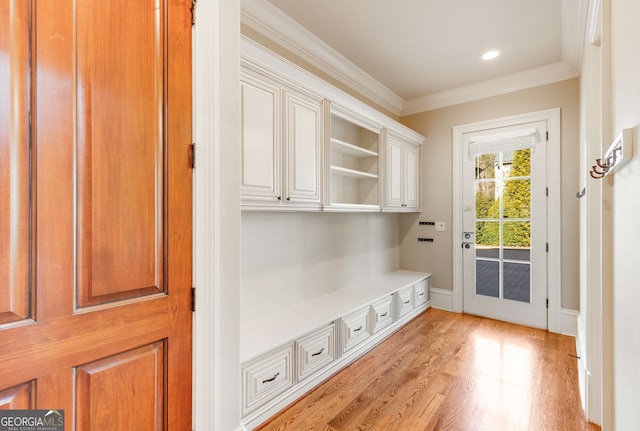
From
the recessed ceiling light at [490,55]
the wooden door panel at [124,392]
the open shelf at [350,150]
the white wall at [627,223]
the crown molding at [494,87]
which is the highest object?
the recessed ceiling light at [490,55]

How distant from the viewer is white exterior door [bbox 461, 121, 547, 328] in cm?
330

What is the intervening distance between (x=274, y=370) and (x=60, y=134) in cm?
165

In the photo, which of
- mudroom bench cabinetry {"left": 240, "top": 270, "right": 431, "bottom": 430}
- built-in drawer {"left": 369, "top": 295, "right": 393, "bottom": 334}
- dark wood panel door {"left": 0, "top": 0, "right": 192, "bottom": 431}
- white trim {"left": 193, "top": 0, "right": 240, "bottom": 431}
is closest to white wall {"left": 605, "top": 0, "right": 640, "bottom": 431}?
white trim {"left": 193, "top": 0, "right": 240, "bottom": 431}

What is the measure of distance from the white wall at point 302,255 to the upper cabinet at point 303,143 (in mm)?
307

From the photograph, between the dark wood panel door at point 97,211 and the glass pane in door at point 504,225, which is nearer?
the dark wood panel door at point 97,211

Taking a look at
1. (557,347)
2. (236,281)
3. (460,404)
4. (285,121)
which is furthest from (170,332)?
(557,347)

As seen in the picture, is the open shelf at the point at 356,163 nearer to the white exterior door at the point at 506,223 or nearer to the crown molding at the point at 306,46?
the crown molding at the point at 306,46

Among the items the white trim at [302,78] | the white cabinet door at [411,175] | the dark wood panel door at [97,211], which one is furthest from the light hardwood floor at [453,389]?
the white trim at [302,78]

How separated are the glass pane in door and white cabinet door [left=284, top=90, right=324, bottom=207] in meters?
2.33

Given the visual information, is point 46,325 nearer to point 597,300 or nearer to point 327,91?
point 327,91

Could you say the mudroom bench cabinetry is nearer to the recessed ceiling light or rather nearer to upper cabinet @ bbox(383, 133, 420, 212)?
upper cabinet @ bbox(383, 133, 420, 212)

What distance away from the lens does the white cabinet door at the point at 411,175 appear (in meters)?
3.70

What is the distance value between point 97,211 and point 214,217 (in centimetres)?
41

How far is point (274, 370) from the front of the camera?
6.18 feet
